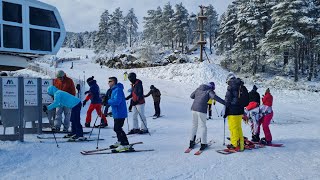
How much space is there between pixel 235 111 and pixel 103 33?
77.8m

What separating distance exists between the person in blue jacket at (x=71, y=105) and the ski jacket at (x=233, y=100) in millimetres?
4124

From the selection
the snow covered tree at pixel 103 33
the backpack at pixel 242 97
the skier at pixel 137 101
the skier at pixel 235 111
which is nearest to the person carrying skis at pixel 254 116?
the skier at pixel 235 111

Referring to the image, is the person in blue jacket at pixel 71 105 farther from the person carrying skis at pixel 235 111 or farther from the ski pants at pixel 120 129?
the person carrying skis at pixel 235 111

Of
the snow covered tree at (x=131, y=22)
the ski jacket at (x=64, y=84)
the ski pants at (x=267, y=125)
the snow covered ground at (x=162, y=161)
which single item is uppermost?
the snow covered tree at (x=131, y=22)

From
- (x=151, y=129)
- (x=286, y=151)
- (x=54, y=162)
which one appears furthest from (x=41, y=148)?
(x=286, y=151)

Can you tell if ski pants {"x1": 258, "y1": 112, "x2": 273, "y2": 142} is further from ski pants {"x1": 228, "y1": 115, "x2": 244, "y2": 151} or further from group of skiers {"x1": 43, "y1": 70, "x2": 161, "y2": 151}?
group of skiers {"x1": 43, "y1": 70, "x2": 161, "y2": 151}

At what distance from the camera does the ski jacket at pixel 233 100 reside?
28.0ft

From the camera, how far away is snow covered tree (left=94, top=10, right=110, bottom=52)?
8206 cm

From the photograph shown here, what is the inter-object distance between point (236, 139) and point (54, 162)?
444 cm

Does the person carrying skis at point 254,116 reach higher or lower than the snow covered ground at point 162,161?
higher

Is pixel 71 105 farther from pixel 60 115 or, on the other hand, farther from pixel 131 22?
pixel 131 22

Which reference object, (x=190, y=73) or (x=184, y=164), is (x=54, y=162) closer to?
Result: (x=184, y=164)

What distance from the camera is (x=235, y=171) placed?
6.82 m

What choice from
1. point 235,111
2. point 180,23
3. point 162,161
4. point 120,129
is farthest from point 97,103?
point 180,23
